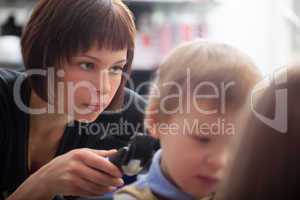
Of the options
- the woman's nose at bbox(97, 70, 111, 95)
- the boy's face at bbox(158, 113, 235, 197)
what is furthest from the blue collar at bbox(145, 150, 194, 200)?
the woman's nose at bbox(97, 70, 111, 95)

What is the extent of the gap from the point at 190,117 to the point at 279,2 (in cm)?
21

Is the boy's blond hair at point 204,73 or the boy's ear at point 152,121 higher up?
the boy's blond hair at point 204,73

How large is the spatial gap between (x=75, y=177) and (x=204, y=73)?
22cm

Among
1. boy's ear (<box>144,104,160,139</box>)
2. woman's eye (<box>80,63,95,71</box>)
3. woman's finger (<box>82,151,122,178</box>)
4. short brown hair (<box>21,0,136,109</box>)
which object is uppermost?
short brown hair (<box>21,0,136,109</box>)

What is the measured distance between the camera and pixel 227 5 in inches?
23.4

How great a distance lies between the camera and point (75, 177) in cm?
56

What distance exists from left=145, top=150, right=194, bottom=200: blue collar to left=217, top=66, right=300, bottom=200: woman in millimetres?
63

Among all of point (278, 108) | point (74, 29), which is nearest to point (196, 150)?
point (278, 108)

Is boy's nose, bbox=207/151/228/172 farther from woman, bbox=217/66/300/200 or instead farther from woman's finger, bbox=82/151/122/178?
woman's finger, bbox=82/151/122/178

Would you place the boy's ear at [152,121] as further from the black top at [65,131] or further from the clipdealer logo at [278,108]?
the clipdealer logo at [278,108]

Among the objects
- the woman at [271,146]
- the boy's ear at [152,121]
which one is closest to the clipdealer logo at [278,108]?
the woman at [271,146]

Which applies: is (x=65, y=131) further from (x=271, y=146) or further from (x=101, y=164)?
(x=271, y=146)

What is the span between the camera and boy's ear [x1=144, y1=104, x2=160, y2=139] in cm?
56

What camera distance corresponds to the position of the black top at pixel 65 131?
0.56 m
